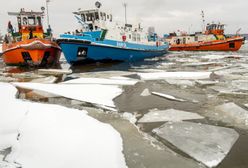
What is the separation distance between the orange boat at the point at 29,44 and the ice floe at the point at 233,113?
43.8 feet

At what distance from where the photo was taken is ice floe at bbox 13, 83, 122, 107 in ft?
23.9

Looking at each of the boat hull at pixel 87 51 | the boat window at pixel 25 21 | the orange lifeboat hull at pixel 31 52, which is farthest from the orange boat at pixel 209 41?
the boat window at pixel 25 21

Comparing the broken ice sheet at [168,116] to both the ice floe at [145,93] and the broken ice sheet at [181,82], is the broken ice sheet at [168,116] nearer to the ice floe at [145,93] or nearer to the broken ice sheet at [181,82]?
the ice floe at [145,93]

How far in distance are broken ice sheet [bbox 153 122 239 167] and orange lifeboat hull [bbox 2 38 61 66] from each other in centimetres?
1363

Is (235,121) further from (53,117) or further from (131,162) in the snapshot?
(53,117)

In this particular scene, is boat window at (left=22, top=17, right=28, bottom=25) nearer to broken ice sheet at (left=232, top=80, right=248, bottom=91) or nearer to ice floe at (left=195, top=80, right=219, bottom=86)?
ice floe at (left=195, top=80, right=219, bottom=86)

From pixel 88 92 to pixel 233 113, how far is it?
14.1 feet

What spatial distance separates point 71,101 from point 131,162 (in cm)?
400

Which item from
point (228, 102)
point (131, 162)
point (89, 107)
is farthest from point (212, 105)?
point (131, 162)

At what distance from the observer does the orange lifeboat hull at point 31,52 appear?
1655 cm

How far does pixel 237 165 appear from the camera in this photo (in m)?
3.49

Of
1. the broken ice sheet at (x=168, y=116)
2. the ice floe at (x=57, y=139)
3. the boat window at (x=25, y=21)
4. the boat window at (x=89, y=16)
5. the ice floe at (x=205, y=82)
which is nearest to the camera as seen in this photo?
the ice floe at (x=57, y=139)

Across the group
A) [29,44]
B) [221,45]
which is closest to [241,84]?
[29,44]

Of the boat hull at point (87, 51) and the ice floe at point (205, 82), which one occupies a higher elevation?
the boat hull at point (87, 51)
